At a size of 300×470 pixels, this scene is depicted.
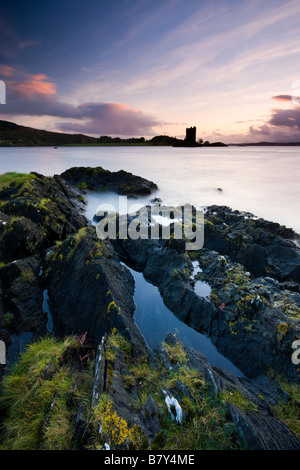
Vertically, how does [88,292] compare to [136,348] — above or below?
above

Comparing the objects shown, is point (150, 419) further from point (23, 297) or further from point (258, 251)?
point (258, 251)

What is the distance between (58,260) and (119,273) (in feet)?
10.3

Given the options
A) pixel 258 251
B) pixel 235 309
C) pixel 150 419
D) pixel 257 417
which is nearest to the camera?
pixel 150 419

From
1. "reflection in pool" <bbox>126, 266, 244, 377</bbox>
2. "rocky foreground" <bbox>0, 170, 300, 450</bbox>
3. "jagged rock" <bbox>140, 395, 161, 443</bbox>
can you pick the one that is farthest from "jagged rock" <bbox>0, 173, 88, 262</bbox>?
"jagged rock" <bbox>140, 395, 161, 443</bbox>

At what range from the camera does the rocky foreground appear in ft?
13.8

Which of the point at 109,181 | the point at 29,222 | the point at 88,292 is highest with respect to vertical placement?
the point at 109,181

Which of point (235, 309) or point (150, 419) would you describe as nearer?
point (150, 419)

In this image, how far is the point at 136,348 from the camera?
22.6 feet

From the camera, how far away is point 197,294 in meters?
10.0

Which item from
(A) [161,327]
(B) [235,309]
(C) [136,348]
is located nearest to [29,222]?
(A) [161,327]

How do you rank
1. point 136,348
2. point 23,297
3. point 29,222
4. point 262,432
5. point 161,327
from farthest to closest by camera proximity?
point 29,222
point 161,327
point 23,297
point 136,348
point 262,432

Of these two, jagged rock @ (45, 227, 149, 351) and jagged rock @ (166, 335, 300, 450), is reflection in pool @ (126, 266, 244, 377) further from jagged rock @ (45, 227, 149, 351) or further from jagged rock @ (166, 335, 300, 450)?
jagged rock @ (166, 335, 300, 450)
